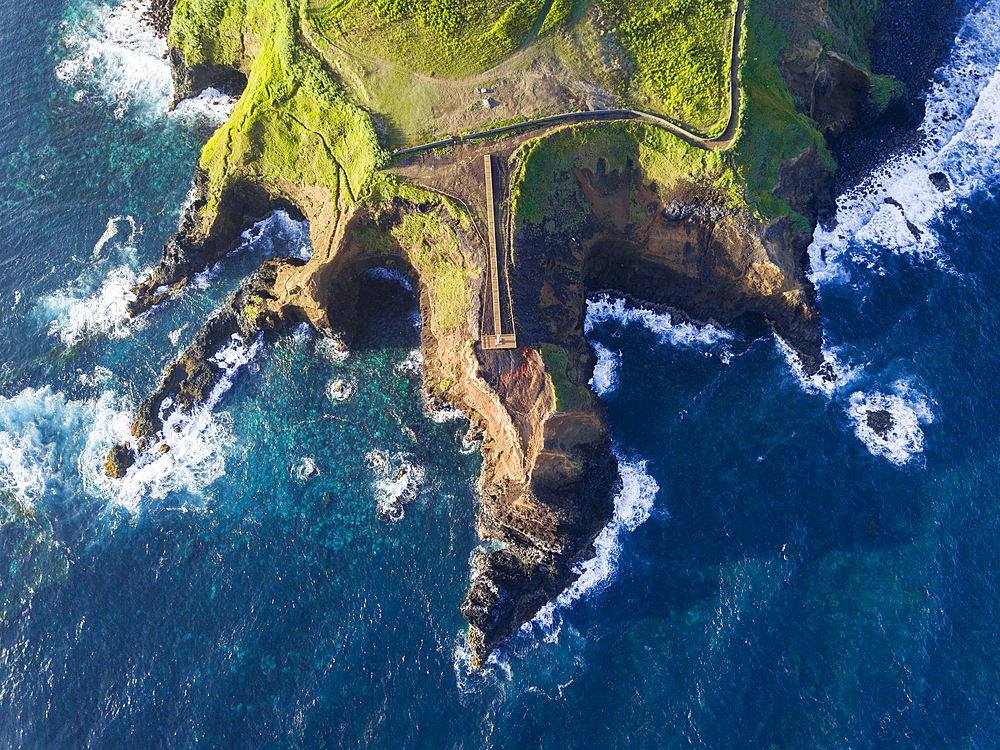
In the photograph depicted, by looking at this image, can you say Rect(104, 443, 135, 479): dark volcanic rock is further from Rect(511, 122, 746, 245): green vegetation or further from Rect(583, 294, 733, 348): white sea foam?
Rect(583, 294, 733, 348): white sea foam

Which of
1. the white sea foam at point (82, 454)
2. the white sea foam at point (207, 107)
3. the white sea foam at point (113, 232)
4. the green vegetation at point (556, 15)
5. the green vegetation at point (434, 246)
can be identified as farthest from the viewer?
the white sea foam at point (207, 107)

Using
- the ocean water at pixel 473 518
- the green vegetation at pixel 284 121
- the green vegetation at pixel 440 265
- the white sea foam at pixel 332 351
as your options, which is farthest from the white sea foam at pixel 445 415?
the green vegetation at pixel 284 121

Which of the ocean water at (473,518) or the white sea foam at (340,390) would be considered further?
the white sea foam at (340,390)

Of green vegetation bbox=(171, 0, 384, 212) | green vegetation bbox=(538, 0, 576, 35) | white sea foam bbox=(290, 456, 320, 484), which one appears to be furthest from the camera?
white sea foam bbox=(290, 456, 320, 484)

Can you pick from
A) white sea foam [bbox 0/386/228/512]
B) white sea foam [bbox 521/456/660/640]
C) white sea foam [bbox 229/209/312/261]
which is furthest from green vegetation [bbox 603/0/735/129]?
white sea foam [bbox 0/386/228/512]

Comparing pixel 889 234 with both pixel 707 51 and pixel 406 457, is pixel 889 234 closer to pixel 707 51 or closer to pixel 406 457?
pixel 707 51

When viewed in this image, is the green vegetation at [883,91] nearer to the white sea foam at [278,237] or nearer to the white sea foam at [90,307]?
the white sea foam at [278,237]
